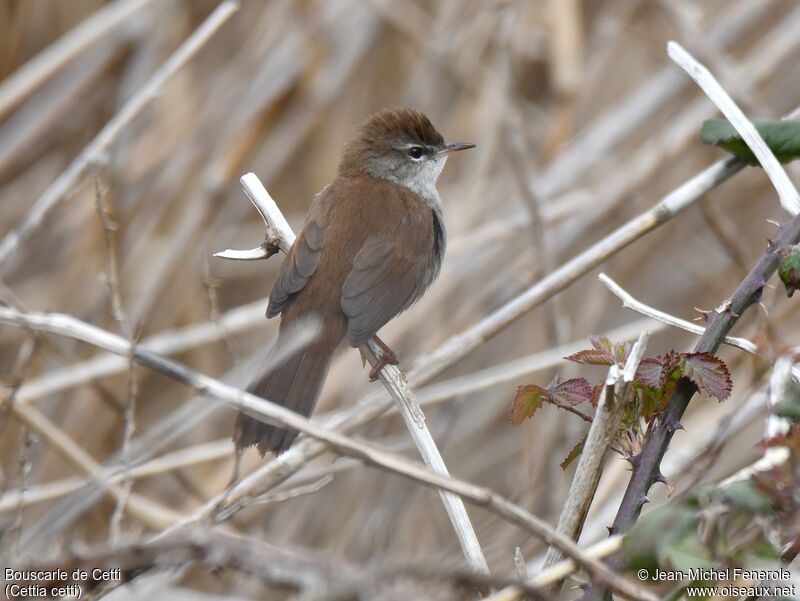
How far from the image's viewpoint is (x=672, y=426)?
4.55 ft

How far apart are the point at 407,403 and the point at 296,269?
72 centimetres

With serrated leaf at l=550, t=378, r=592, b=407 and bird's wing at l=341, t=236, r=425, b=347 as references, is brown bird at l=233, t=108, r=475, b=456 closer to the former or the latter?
bird's wing at l=341, t=236, r=425, b=347

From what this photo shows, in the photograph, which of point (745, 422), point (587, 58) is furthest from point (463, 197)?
point (745, 422)

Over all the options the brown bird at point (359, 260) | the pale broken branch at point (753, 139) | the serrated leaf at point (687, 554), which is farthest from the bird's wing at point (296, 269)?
the serrated leaf at point (687, 554)

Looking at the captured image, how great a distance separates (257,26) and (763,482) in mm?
3110

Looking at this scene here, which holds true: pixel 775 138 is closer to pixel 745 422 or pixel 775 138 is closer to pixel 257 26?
pixel 745 422

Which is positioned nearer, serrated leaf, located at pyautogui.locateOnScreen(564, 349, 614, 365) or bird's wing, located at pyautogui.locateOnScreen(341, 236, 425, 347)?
serrated leaf, located at pyautogui.locateOnScreen(564, 349, 614, 365)

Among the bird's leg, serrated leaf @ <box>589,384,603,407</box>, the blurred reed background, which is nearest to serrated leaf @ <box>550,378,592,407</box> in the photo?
serrated leaf @ <box>589,384,603,407</box>

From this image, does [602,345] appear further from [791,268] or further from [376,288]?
[376,288]

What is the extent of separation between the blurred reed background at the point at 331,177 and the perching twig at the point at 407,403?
0.89m

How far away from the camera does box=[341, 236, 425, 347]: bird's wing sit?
2492 millimetres

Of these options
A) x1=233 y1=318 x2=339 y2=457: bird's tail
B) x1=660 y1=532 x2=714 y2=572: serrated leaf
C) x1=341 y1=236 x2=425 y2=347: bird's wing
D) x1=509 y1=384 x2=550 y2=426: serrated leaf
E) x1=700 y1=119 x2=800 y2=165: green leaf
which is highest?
x1=700 y1=119 x2=800 y2=165: green leaf

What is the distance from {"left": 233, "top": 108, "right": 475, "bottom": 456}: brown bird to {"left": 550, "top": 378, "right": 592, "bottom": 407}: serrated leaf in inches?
29.3

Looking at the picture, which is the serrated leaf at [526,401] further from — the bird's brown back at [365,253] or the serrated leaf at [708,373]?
the bird's brown back at [365,253]
